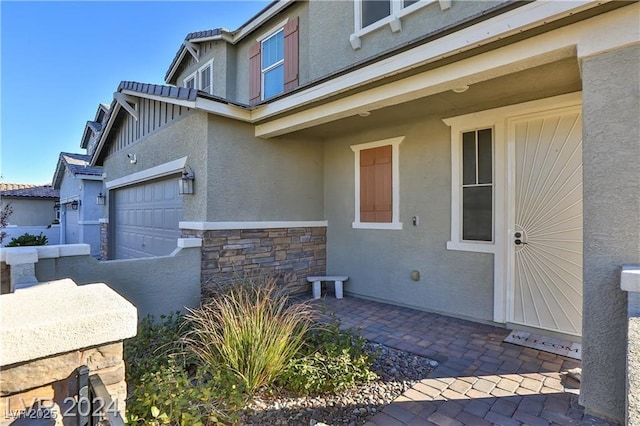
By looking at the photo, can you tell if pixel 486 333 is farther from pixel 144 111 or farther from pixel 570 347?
pixel 144 111

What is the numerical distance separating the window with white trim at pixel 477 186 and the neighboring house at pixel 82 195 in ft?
43.4

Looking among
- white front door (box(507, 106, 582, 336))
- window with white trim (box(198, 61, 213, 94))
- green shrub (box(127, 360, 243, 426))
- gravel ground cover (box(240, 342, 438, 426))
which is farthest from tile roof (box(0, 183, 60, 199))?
white front door (box(507, 106, 582, 336))

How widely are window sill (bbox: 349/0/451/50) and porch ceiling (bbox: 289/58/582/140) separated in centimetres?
133

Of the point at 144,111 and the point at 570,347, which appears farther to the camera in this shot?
the point at 144,111

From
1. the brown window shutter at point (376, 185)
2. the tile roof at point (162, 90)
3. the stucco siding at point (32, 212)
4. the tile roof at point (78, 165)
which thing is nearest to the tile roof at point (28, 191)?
the stucco siding at point (32, 212)

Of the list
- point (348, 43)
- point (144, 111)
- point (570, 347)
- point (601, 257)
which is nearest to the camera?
point (601, 257)

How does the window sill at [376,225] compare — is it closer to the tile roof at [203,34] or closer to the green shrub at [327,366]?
the green shrub at [327,366]

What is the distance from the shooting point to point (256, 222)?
671 centimetres

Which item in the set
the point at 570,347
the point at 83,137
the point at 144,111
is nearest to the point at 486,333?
the point at 570,347

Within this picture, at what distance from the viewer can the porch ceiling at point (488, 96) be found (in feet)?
13.2

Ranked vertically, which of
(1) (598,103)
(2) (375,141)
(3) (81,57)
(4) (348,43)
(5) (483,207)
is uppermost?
(3) (81,57)

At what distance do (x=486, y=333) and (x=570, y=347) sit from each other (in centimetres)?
103

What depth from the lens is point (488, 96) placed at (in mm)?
4836

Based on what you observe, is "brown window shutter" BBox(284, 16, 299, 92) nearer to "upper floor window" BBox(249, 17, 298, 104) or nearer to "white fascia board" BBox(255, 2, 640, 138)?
"upper floor window" BBox(249, 17, 298, 104)
